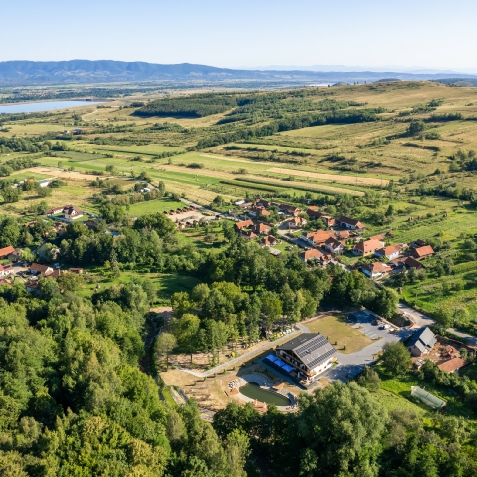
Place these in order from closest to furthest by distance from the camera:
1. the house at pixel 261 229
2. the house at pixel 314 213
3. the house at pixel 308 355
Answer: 1. the house at pixel 308 355
2. the house at pixel 261 229
3. the house at pixel 314 213

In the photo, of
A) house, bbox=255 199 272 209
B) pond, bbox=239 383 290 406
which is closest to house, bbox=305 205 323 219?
house, bbox=255 199 272 209

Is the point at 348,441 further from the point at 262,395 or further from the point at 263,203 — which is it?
the point at 263,203

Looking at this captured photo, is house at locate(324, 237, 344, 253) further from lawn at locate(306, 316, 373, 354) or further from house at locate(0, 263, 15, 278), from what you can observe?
house at locate(0, 263, 15, 278)

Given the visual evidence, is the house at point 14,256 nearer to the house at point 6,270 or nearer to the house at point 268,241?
the house at point 6,270

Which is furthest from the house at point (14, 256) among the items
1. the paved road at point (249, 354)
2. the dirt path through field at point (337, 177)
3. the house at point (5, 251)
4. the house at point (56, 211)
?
the dirt path through field at point (337, 177)

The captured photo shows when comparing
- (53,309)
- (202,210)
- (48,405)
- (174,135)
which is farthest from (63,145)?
(48,405)
